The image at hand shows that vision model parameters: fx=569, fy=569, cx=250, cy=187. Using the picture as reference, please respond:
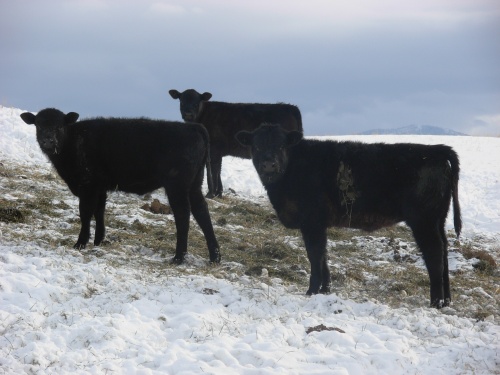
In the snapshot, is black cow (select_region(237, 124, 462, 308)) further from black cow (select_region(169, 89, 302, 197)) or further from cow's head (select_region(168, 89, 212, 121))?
cow's head (select_region(168, 89, 212, 121))

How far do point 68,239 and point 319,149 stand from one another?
15.1 feet

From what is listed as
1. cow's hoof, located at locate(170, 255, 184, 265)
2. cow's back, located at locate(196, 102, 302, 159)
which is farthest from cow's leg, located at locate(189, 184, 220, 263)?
cow's back, located at locate(196, 102, 302, 159)

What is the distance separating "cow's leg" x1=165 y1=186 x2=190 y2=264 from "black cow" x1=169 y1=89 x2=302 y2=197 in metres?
6.76

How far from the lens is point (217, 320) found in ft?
21.8

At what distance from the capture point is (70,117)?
10023mm

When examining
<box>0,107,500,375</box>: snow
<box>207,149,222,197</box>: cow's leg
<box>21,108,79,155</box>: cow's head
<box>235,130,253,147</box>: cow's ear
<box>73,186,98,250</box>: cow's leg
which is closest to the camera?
<box>0,107,500,375</box>: snow

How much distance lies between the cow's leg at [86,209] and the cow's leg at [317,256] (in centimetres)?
369

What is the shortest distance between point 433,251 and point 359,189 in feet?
4.31

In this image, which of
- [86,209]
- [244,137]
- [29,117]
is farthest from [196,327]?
[29,117]

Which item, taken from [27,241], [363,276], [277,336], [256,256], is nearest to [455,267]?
[363,276]

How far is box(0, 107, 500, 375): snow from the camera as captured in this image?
18.2 ft

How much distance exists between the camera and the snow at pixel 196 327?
218 inches

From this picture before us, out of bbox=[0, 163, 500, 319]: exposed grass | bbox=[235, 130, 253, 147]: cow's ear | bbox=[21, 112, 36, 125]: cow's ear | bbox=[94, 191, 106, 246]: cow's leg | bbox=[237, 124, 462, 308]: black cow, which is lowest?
bbox=[0, 163, 500, 319]: exposed grass

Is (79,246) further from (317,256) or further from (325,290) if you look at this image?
(325,290)
